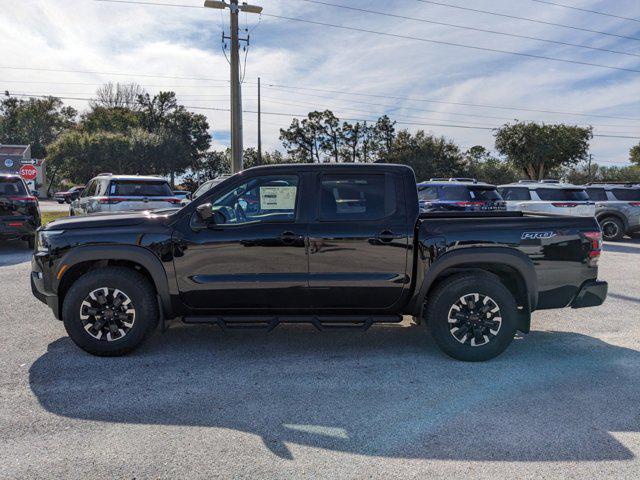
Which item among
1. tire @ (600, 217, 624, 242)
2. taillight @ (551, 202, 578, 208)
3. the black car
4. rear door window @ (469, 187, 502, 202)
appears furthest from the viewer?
tire @ (600, 217, 624, 242)

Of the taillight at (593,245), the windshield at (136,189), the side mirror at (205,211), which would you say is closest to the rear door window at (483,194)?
the windshield at (136,189)

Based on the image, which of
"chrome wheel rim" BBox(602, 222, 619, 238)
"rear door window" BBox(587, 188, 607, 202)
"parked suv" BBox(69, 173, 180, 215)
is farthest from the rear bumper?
"rear door window" BBox(587, 188, 607, 202)

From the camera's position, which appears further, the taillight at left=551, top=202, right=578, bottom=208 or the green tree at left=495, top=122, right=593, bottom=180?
the green tree at left=495, top=122, right=593, bottom=180

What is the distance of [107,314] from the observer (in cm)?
469

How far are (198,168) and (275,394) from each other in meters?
63.0

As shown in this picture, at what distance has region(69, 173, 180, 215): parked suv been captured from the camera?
449 inches

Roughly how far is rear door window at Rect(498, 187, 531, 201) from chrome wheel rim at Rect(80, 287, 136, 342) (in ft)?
41.8

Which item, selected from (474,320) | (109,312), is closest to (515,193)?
(474,320)

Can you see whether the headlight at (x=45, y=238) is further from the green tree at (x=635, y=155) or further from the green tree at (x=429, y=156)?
the green tree at (x=635, y=155)

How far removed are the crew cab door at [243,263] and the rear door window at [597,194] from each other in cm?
1386

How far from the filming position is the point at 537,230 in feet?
15.4

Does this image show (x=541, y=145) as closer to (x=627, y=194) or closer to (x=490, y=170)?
(x=490, y=170)

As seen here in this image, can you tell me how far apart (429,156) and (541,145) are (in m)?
11.1

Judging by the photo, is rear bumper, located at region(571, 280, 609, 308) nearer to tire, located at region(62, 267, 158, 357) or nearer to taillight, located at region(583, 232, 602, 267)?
taillight, located at region(583, 232, 602, 267)
